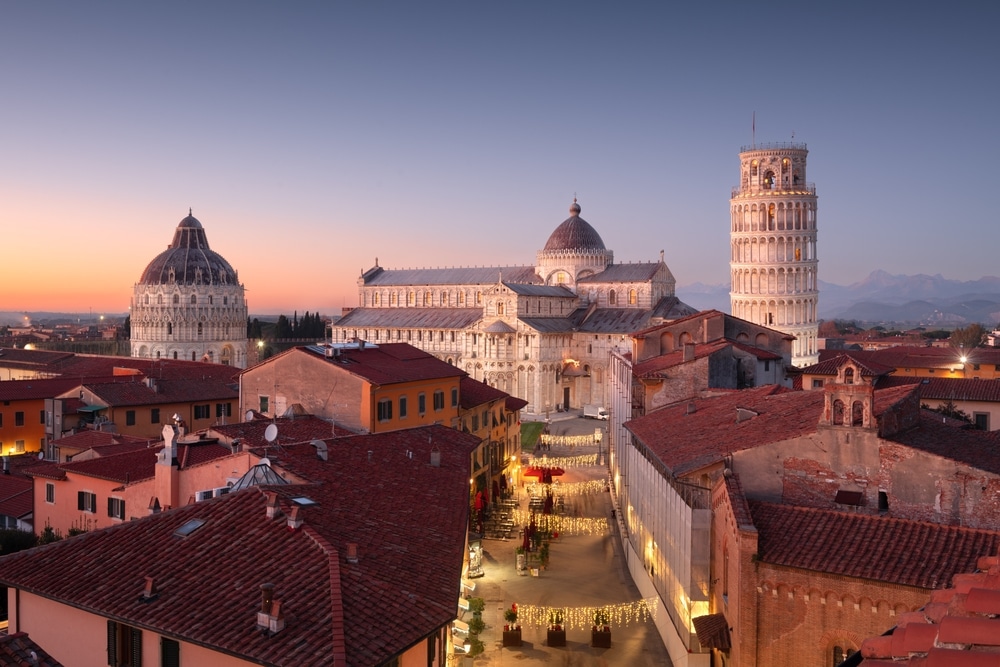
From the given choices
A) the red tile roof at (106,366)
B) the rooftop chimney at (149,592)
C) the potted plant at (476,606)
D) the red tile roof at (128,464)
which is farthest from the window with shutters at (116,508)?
the red tile roof at (106,366)

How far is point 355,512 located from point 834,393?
426 inches

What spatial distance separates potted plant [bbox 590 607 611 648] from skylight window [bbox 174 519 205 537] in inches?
470

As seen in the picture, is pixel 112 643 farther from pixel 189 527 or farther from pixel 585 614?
pixel 585 614

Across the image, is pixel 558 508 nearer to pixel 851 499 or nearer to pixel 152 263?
pixel 851 499

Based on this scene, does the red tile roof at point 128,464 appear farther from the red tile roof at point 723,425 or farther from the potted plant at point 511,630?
the red tile roof at point 723,425

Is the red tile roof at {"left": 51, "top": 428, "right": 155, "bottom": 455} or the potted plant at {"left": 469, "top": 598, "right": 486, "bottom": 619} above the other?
the red tile roof at {"left": 51, "top": 428, "right": 155, "bottom": 455}

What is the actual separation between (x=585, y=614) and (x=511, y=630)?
299 centimetres

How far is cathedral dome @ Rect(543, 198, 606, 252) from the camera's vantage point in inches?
3750

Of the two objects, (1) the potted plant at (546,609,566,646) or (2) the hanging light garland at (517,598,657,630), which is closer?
(1) the potted plant at (546,609,566,646)

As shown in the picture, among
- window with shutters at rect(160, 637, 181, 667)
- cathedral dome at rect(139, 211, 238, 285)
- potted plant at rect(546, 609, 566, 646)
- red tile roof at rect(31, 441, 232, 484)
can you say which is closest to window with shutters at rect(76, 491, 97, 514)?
red tile roof at rect(31, 441, 232, 484)

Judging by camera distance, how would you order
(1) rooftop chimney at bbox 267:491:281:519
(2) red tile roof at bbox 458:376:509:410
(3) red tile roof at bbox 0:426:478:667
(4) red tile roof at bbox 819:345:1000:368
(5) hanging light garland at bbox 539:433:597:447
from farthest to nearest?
(5) hanging light garland at bbox 539:433:597:447
(4) red tile roof at bbox 819:345:1000:368
(2) red tile roof at bbox 458:376:509:410
(1) rooftop chimney at bbox 267:491:281:519
(3) red tile roof at bbox 0:426:478:667

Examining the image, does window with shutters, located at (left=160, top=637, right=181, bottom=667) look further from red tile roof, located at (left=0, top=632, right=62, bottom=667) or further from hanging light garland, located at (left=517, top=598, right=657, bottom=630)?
hanging light garland, located at (left=517, top=598, right=657, bottom=630)

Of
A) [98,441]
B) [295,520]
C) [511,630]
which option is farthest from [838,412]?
[98,441]

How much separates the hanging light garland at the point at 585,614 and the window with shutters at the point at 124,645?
13.4 metres
